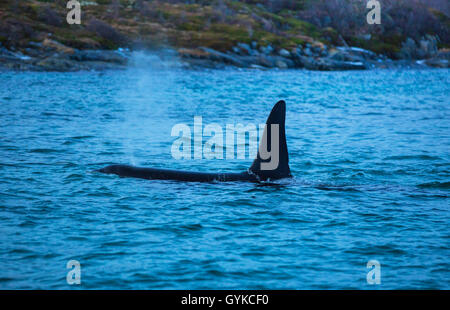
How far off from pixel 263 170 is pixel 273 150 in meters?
0.73

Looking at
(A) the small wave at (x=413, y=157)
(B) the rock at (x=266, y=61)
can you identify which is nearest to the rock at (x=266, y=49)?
(B) the rock at (x=266, y=61)

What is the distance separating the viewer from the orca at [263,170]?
16922mm

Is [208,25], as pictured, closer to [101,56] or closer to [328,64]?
[328,64]

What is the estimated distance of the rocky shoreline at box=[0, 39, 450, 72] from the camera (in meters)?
74.8

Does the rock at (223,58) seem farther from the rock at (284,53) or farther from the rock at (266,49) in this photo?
the rock at (284,53)

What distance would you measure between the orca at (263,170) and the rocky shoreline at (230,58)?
5763 cm

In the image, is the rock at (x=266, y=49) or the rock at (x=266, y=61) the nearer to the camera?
the rock at (x=266, y=61)

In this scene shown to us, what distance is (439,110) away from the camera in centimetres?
4409

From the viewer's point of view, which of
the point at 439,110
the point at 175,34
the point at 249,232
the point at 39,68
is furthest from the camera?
the point at 175,34

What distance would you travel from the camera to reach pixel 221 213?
1460 cm

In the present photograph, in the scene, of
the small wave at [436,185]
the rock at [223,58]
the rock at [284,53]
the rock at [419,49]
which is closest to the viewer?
the small wave at [436,185]
